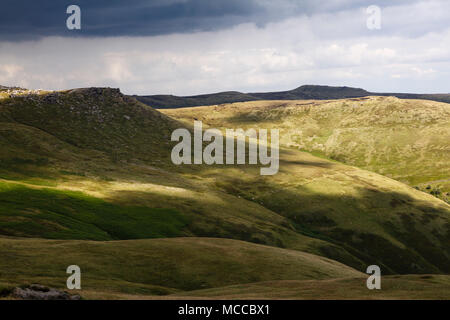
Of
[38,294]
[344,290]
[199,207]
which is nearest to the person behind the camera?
[38,294]

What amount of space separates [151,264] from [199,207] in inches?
2467

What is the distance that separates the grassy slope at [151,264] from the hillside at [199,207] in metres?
1.39

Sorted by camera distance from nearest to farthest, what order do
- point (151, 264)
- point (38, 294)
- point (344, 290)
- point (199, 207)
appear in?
point (38, 294)
point (344, 290)
point (151, 264)
point (199, 207)

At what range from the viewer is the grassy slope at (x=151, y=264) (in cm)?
5115

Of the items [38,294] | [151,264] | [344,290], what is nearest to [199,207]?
[151,264]

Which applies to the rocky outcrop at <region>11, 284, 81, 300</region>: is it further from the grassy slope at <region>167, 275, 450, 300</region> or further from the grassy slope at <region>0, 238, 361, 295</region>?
the grassy slope at <region>0, 238, 361, 295</region>

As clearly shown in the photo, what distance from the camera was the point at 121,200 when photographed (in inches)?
4496

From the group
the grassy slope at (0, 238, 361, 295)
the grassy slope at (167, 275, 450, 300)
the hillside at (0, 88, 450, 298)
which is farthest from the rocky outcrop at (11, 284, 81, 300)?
the hillside at (0, 88, 450, 298)

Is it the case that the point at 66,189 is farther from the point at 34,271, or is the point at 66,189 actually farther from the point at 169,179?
the point at 34,271

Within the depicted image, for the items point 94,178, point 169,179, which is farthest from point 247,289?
point 169,179

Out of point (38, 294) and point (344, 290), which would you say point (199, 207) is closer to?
point (344, 290)

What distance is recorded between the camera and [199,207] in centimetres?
12519

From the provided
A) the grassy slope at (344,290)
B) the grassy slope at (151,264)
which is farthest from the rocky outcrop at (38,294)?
the grassy slope at (151,264)

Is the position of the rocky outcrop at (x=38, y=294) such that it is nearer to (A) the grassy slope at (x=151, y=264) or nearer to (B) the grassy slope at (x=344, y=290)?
(B) the grassy slope at (x=344, y=290)
